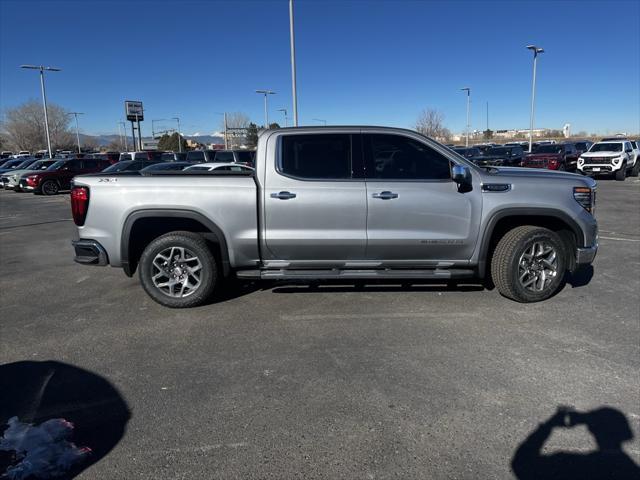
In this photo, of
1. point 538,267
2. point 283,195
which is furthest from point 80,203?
point 538,267

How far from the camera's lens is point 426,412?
10.7ft

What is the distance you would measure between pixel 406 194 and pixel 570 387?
7.94 feet

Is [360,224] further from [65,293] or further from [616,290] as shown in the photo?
[65,293]

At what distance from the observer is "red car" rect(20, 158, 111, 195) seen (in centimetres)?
2314

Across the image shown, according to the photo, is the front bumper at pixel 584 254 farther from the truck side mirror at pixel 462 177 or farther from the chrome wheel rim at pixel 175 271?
the chrome wheel rim at pixel 175 271

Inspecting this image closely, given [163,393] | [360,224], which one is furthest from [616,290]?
[163,393]

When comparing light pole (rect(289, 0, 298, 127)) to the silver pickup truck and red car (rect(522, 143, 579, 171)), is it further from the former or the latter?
the silver pickup truck

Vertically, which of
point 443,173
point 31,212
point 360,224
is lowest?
point 31,212

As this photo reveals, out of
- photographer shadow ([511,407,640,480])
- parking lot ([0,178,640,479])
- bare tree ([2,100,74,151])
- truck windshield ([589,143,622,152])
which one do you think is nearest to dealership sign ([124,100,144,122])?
bare tree ([2,100,74,151])

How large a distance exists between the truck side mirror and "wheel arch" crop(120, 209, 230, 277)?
2.51 meters

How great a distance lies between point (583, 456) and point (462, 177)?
9.53 feet

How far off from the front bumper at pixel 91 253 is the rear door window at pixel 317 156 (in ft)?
7.07

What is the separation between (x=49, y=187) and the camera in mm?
23359

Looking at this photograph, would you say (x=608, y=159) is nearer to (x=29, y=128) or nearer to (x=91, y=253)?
(x=91, y=253)
